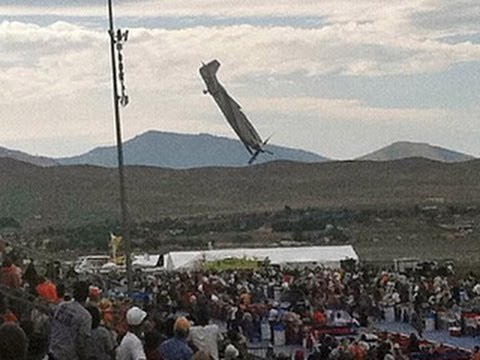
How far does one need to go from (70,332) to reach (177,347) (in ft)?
2.92

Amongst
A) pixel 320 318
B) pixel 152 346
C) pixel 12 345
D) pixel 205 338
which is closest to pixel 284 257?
pixel 320 318

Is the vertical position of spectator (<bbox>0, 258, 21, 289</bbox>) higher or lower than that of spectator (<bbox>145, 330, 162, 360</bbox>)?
higher

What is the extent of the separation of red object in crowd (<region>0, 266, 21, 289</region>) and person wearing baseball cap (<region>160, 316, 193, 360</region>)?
4416mm

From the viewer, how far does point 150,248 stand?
78.3m

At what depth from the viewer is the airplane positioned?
62.4m

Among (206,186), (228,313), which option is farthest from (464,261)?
(206,186)

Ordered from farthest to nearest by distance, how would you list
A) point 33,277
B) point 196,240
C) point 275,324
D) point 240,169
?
point 240,169, point 196,240, point 275,324, point 33,277

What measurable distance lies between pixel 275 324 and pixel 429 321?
4621 mm

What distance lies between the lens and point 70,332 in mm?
10141

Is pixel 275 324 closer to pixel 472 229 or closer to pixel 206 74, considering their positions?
pixel 206 74

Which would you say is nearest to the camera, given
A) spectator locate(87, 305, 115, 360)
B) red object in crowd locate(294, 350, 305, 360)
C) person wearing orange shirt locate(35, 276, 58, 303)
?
spectator locate(87, 305, 115, 360)

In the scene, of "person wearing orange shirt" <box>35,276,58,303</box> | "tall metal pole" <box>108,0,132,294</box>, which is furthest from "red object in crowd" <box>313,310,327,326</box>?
"person wearing orange shirt" <box>35,276,58,303</box>

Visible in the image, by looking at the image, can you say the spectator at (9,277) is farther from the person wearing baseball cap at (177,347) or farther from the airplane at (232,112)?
the airplane at (232,112)

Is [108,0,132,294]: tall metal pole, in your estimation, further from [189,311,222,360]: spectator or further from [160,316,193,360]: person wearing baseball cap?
[160,316,193,360]: person wearing baseball cap
